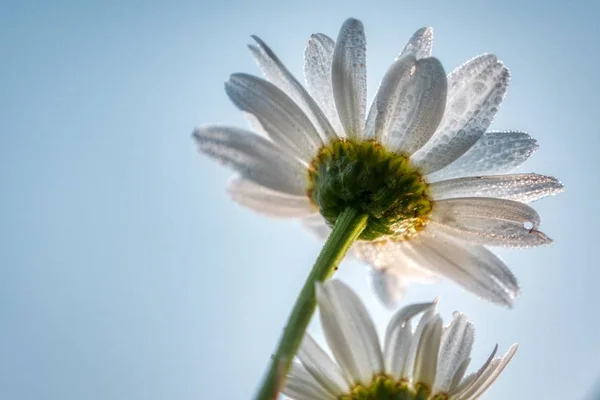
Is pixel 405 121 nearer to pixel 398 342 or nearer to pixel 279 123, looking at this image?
pixel 279 123

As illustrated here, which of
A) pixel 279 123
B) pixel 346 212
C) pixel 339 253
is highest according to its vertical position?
pixel 279 123

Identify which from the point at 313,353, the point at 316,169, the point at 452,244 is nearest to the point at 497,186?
the point at 452,244

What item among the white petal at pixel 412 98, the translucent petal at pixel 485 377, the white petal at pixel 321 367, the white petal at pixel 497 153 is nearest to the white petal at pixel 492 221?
the white petal at pixel 497 153

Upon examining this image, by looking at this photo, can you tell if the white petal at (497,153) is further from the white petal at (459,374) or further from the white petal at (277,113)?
the white petal at (459,374)

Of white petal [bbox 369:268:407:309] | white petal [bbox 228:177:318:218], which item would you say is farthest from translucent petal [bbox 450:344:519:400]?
white petal [bbox 228:177:318:218]

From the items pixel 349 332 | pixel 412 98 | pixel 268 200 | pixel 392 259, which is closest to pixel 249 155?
pixel 268 200

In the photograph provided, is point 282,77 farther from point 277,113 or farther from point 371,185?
point 371,185
